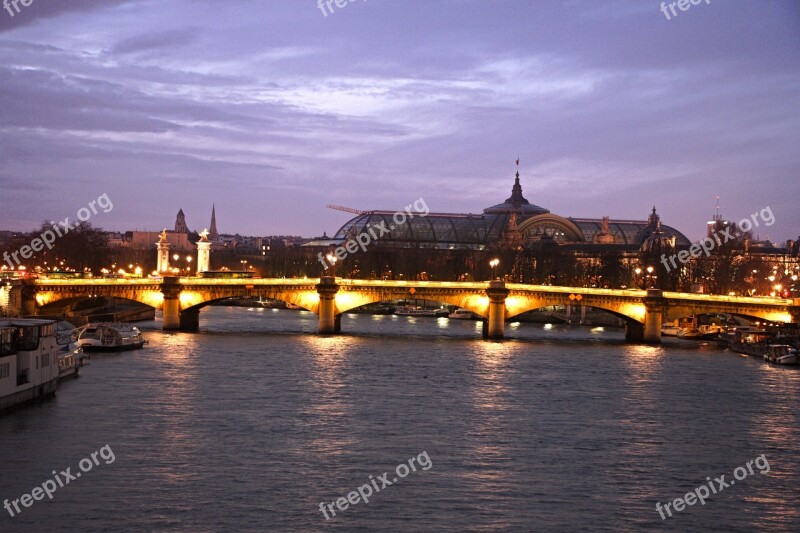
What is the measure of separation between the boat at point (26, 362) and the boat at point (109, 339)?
56.2 ft

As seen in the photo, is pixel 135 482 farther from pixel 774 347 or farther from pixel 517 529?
pixel 774 347

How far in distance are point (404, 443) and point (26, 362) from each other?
1493cm

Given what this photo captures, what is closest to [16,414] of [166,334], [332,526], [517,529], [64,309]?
[332,526]

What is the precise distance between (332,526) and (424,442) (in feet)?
30.7

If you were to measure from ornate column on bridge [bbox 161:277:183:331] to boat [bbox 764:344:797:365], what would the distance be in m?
35.7

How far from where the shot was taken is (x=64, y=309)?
8644cm

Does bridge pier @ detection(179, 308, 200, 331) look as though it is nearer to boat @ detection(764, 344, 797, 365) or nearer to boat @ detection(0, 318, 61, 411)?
boat @ detection(0, 318, 61, 411)

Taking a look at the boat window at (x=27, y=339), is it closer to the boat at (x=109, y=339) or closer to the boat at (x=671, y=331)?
the boat at (x=109, y=339)

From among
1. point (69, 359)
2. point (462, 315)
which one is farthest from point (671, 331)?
point (69, 359)

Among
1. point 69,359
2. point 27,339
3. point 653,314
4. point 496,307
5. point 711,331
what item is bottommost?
point 69,359

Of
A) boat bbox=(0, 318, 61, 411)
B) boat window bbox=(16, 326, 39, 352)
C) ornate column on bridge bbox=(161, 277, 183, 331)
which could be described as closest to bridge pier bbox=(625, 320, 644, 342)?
ornate column on bridge bbox=(161, 277, 183, 331)

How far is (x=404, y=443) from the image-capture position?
1437 inches

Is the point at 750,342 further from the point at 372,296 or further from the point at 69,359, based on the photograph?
the point at 69,359

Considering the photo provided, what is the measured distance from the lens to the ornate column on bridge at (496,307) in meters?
77.6
